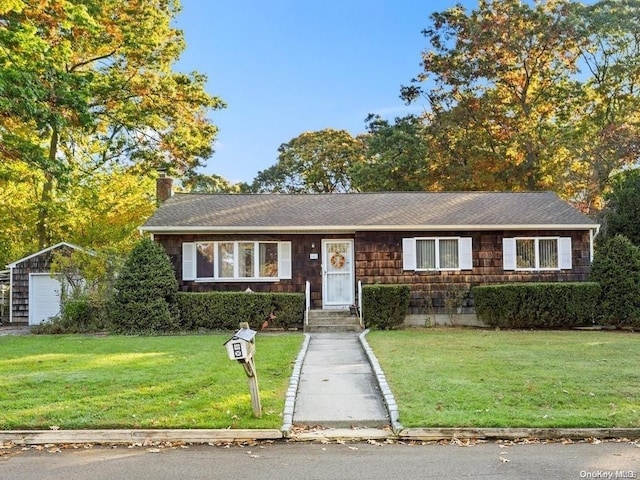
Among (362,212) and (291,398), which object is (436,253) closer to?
(362,212)

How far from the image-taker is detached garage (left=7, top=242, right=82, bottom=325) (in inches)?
809

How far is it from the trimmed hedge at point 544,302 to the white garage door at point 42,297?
48.6 ft

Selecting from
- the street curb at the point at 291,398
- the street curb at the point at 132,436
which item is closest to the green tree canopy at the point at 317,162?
the street curb at the point at 291,398

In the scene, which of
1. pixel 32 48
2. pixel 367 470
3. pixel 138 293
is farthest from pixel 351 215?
pixel 367 470

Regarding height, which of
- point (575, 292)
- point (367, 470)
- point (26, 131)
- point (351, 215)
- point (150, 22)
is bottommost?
point (367, 470)

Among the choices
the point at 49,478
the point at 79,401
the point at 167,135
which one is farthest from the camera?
the point at 167,135

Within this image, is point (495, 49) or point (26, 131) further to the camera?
point (495, 49)

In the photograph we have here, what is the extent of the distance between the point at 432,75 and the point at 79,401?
27.2 meters

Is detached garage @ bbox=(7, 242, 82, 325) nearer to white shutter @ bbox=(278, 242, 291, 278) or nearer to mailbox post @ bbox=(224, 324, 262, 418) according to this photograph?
white shutter @ bbox=(278, 242, 291, 278)

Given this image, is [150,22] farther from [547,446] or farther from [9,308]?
[547,446]

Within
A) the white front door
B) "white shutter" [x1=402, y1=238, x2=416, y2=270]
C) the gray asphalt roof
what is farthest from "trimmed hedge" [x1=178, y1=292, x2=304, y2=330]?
"white shutter" [x1=402, y1=238, x2=416, y2=270]

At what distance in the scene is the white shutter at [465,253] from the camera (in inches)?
693

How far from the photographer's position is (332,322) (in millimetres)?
16562

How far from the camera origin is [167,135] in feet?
81.8
